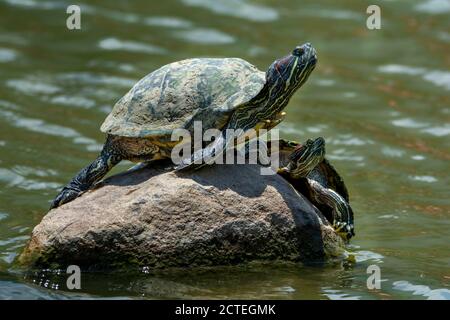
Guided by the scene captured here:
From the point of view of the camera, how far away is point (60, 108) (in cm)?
1141

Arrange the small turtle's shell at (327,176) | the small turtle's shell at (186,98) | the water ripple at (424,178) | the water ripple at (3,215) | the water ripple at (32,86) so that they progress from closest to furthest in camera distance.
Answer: the small turtle's shell at (186,98), the small turtle's shell at (327,176), the water ripple at (3,215), the water ripple at (424,178), the water ripple at (32,86)

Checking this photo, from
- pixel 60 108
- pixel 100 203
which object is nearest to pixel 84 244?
pixel 100 203

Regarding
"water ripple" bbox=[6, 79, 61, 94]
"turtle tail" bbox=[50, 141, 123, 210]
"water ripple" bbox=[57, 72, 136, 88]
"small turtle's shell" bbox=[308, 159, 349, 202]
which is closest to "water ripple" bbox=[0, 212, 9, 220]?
"turtle tail" bbox=[50, 141, 123, 210]

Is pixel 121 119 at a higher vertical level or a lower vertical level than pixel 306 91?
lower

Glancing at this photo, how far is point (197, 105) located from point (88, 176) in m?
1.02

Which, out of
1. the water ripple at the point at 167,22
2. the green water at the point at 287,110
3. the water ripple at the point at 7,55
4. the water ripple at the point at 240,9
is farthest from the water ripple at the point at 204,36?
the water ripple at the point at 7,55

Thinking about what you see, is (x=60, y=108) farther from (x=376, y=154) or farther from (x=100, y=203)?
(x=100, y=203)

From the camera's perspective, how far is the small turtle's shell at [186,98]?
20.7 ft

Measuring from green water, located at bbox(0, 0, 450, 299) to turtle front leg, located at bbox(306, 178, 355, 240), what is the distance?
0.29 metres

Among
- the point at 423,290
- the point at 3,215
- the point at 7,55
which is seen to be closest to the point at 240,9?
the point at 7,55

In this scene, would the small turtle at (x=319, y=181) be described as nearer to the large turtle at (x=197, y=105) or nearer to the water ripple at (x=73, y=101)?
the large turtle at (x=197, y=105)

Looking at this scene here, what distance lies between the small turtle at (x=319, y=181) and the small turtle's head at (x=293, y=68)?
1.48 feet
